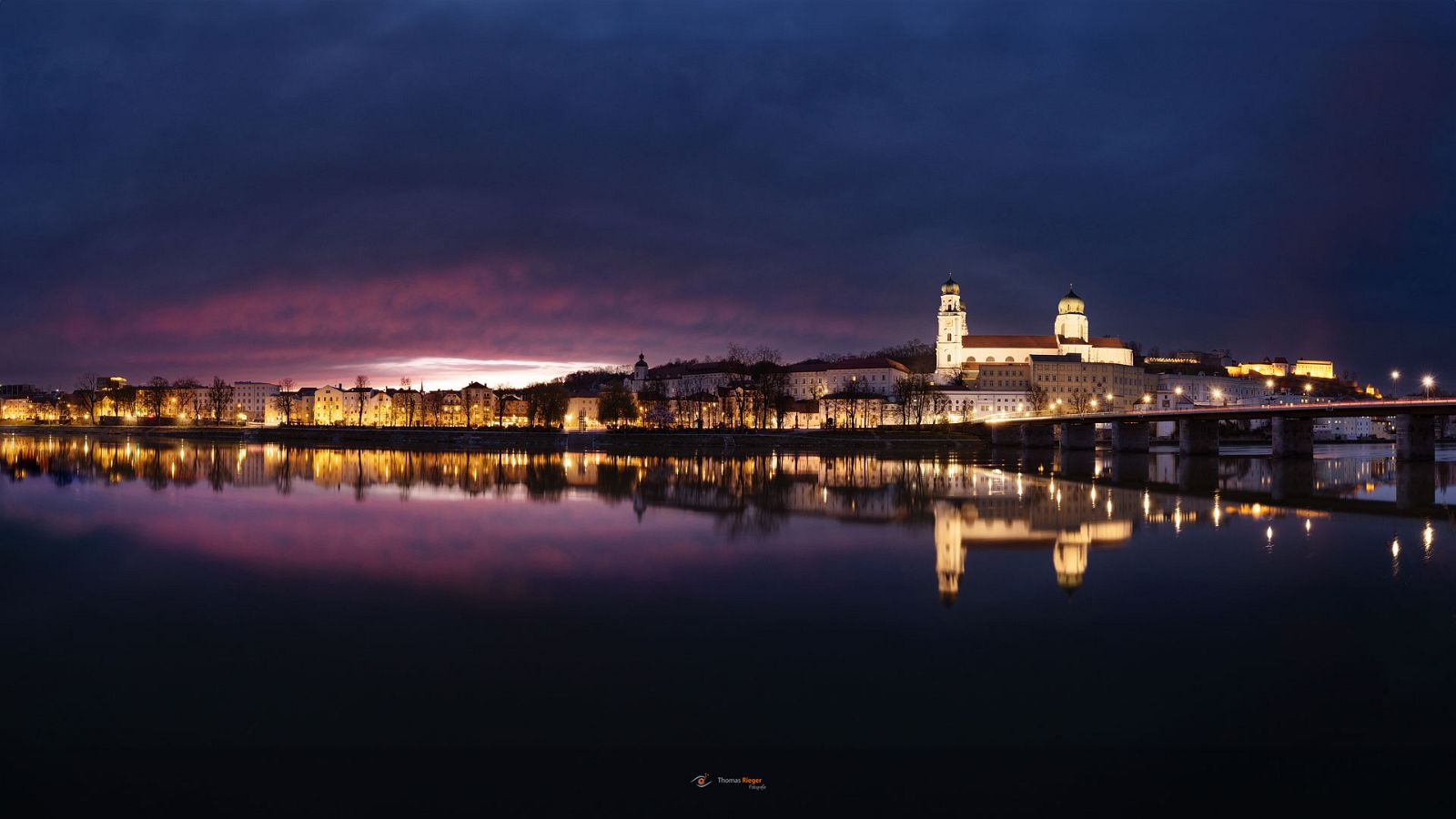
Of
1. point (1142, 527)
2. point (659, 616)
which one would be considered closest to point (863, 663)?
point (659, 616)

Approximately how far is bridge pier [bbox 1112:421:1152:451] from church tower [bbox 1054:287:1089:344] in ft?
219

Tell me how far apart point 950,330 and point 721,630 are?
4725 inches

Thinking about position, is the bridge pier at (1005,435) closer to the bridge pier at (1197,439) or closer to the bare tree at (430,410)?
the bridge pier at (1197,439)

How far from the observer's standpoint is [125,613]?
35.9ft

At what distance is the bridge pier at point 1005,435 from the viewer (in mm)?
76531

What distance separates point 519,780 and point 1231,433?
9813 centimetres

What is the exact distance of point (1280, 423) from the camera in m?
52.2

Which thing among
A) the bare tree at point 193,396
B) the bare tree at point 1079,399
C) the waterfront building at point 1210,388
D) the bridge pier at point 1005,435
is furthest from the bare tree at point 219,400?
the waterfront building at point 1210,388

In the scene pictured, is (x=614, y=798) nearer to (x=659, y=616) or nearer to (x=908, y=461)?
(x=659, y=616)

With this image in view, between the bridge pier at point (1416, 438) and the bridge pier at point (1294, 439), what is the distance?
13.7 feet

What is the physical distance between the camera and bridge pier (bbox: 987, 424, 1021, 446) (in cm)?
7653

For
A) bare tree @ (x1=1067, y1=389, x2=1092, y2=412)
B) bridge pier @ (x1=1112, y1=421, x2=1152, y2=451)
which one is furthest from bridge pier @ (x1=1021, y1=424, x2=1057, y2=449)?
bare tree @ (x1=1067, y1=389, x2=1092, y2=412)

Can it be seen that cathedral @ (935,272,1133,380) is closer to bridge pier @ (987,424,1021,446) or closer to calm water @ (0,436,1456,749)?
bridge pier @ (987,424,1021,446)

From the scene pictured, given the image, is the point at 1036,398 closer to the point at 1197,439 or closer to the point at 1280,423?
the point at 1197,439
